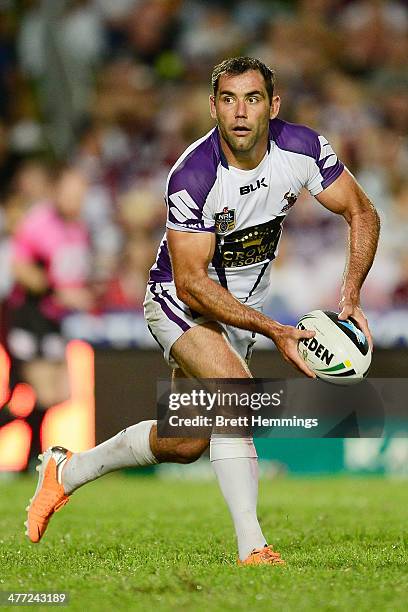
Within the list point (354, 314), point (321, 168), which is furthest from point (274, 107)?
point (354, 314)

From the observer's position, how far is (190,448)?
241 inches

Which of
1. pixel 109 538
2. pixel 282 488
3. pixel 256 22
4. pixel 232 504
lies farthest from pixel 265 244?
pixel 256 22

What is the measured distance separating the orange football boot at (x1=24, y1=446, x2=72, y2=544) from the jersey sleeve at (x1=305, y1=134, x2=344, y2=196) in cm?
196

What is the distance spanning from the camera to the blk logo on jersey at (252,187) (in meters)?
6.05

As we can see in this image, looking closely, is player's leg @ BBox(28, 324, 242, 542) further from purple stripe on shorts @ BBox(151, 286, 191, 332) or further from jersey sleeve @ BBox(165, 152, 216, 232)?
jersey sleeve @ BBox(165, 152, 216, 232)

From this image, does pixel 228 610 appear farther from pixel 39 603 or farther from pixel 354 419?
pixel 354 419

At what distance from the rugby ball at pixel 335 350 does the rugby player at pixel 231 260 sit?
0.30 feet

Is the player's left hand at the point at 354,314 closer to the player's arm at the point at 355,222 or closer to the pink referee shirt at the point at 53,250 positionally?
the player's arm at the point at 355,222

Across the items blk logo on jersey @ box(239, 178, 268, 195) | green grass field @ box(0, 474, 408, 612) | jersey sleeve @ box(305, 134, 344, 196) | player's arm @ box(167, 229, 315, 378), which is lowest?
green grass field @ box(0, 474, 408, 612)

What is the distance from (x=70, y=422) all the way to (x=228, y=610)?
5.94m

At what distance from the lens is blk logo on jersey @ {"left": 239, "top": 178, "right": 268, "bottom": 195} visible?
6051 millimetres

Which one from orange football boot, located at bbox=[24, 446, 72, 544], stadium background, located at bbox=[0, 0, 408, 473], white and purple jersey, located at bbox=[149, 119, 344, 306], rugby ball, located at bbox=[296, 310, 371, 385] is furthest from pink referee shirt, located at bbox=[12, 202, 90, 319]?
rugby ball, located at bbox=[296, 310, 371, 385]

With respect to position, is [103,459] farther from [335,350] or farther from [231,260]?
[335,350]

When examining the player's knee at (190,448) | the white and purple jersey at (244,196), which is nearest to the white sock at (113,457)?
the player's knee at (190,448)
